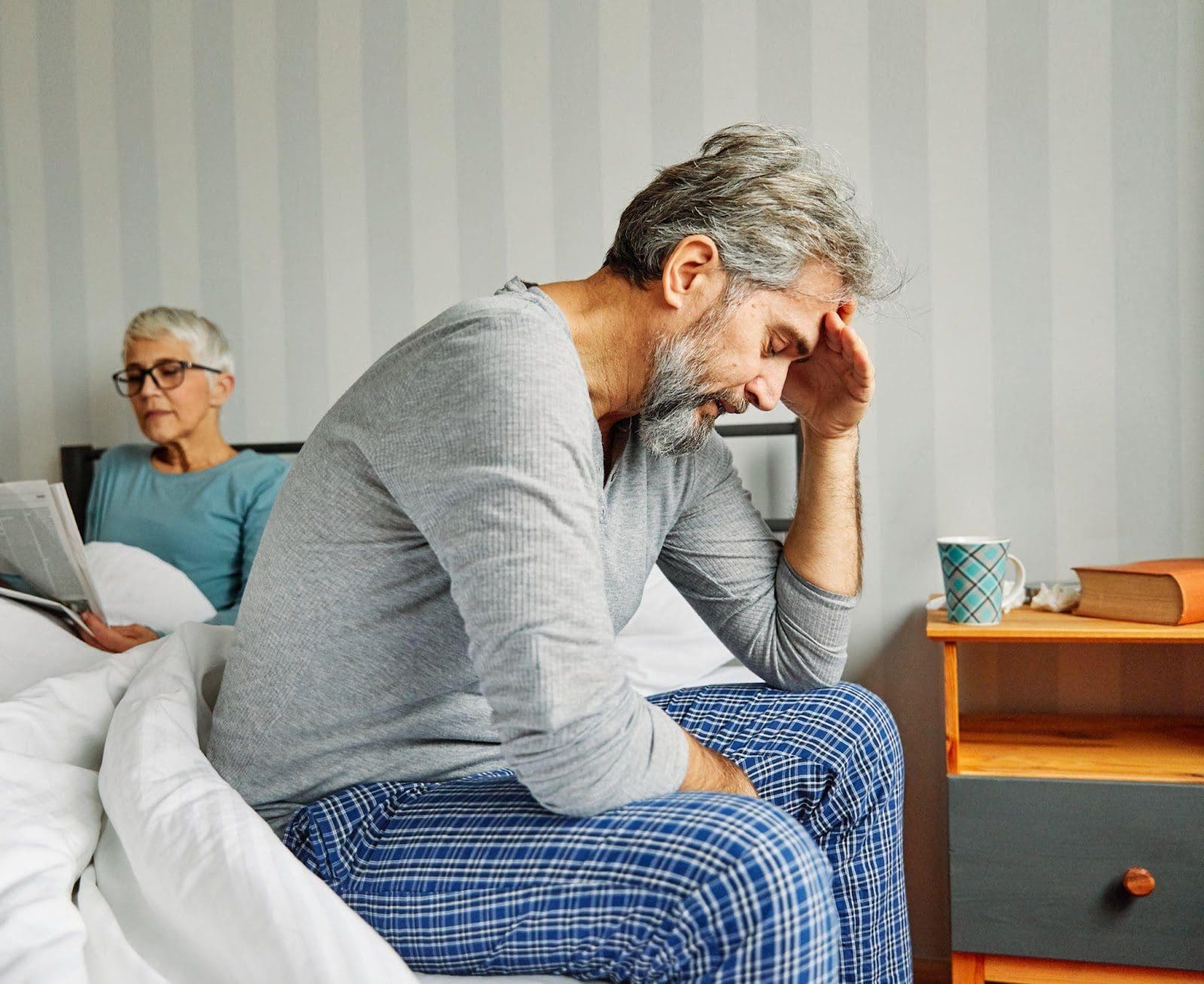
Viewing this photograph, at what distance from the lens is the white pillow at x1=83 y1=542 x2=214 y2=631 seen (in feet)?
5.35

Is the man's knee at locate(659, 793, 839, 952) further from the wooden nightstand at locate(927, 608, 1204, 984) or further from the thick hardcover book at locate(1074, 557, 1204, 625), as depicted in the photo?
the thick hardcover book at locate(1074, 557, 1204, 625)

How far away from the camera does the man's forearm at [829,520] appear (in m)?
1.19

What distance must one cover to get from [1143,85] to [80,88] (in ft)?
6.67

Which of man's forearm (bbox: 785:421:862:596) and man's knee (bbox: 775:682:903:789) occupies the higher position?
man's forearm (bbox: 785:421:862:596)

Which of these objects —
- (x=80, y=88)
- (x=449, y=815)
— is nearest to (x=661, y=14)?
(x=80, y=88)

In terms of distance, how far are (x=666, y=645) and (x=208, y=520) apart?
88cm

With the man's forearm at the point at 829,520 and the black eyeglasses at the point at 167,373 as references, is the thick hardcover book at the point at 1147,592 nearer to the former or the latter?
the man's forearm at the point at 829,520

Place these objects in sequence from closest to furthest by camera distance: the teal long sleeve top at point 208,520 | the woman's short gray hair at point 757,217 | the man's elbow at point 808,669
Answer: the woman's short gray hair at point 757,217, the man's elbow at point 808,669, the teal long sleeve top at point 208,520

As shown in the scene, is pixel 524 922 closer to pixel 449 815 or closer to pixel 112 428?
pixel 449 815

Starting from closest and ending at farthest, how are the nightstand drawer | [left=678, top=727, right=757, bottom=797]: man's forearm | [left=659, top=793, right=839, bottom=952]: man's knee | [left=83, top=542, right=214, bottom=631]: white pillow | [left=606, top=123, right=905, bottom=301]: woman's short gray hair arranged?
[left=659, top=793, right=839, bottom=952]: man's knee < [left=678, top=727, right=757, bottom=797]: man's forearm < [left=606, top=123, right=905, bottom=301]: woman's short gray hair < the nightstand drawer < [left=83, top=542, right=214, bottom=631]: white pillow

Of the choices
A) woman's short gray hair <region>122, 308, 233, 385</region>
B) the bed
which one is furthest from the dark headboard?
the bed

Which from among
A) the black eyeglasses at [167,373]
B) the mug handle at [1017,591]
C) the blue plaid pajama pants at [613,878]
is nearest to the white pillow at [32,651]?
the blue plaid pajama pants at [613,878]

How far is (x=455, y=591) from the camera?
30.8 inches

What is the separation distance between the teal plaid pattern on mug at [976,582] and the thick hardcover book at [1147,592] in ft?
0.46
